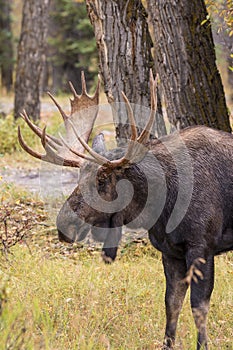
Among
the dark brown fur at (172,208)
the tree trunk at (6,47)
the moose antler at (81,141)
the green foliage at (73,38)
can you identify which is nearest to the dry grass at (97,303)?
the dark brown fur at (172,208)

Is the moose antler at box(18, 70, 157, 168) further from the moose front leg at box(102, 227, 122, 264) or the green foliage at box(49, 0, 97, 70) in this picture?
the green foliage at box(49, 0, 97, 70)

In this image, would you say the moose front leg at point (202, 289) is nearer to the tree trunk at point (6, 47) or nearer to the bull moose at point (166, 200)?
the bull moose at point (166, 200)

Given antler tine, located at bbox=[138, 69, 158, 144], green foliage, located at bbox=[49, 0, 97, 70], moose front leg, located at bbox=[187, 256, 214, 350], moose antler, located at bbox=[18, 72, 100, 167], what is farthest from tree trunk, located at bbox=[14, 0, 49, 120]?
moose front leg, located at bbox=[187, 256, 214, 350]

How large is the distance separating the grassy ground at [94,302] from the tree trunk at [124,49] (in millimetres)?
1670

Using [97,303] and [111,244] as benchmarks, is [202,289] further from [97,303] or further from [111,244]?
[97,303]

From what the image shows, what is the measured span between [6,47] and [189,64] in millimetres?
20281

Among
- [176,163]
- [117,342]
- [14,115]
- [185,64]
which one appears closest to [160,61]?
[185,64]

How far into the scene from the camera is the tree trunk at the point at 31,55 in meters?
15.0

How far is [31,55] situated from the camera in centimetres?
1509

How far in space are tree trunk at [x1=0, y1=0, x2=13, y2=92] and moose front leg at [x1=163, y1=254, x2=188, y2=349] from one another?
847 inches

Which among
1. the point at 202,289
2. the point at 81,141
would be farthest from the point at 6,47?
the point at 202,289

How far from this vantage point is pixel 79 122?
19.6 feet

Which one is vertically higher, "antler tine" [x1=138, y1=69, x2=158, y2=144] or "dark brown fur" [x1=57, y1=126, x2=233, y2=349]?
"antler tine" [x1=138, y1=69, x2=158, y2=144]

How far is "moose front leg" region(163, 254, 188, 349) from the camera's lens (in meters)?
5.08
